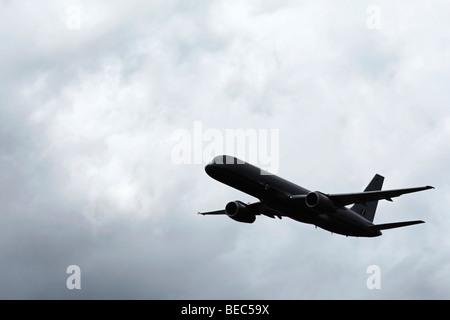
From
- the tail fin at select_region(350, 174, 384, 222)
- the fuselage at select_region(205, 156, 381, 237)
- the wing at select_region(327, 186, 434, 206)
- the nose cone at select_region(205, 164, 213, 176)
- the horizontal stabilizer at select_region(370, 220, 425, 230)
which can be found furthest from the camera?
the tail fin at select_region(350, 174, 384, 222)

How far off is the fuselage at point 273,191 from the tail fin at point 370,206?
27.6 ft

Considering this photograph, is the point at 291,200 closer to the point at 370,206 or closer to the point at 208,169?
the point at 208,169

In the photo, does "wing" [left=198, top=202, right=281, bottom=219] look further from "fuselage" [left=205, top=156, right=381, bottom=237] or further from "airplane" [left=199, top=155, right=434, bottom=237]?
"fuselage" [left=205, top=156, right=381, bottom=237]

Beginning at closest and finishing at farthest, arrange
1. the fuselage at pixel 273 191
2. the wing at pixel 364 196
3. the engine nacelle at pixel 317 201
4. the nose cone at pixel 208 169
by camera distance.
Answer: the nose cone at pixel 208 169
the fuselage at pixel 273 191
the wing at pixel 364 196
the engine nacelle at pixel 317 201

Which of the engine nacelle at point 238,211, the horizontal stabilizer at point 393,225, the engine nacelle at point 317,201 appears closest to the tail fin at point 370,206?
the horizontal stabilizer at point 393,225

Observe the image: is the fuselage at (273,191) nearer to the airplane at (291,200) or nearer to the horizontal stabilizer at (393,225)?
the airplane at (291,200)

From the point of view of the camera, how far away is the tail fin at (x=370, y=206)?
87.3 metres

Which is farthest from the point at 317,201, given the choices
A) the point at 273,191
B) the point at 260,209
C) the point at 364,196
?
the point at 260,209

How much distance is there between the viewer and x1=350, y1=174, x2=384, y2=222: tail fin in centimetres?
8731

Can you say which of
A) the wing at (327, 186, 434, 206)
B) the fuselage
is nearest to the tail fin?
the fuselage

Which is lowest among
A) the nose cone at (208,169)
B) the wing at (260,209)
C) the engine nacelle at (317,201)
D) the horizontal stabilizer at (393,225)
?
the horizontal stabilizer at (393,225)
